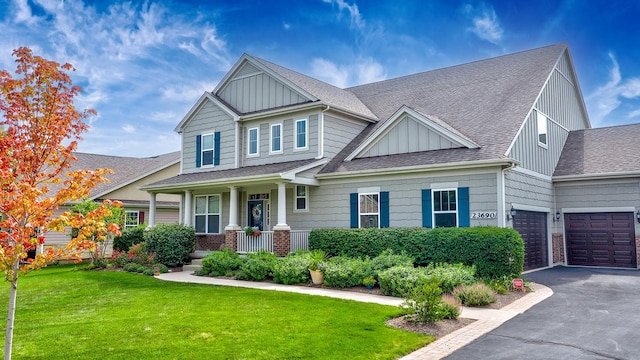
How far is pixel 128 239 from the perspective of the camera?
73.5ft

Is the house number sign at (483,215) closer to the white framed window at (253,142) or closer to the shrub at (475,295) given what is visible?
the shrub at (475,295)

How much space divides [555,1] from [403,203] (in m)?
9.13

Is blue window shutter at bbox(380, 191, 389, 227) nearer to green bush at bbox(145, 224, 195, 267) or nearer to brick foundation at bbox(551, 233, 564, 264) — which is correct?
brick foundation at bbox(551, 233, 564, 264)

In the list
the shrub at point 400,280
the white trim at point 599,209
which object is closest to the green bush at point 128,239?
the shrub at point 400,280

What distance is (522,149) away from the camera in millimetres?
16078

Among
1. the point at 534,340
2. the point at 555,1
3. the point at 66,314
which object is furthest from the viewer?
the point at 555,1

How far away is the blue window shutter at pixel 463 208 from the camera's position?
584 inches

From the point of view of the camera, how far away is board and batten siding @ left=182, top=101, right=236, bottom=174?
2159 centimetres

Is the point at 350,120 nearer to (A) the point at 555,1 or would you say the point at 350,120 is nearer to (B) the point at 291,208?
(B) the point at 291,208

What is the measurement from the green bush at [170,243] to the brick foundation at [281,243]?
4034mm

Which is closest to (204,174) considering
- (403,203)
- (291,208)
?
(291,208)

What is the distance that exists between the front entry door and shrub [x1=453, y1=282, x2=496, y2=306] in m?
11.0

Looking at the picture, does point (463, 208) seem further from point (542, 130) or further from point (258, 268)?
point (258, 268)

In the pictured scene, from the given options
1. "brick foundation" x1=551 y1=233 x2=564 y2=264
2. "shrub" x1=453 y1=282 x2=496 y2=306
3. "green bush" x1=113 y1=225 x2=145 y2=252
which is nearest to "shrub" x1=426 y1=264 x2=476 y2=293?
"shrub" x1=453 y1=282 x2=496 y2=306
